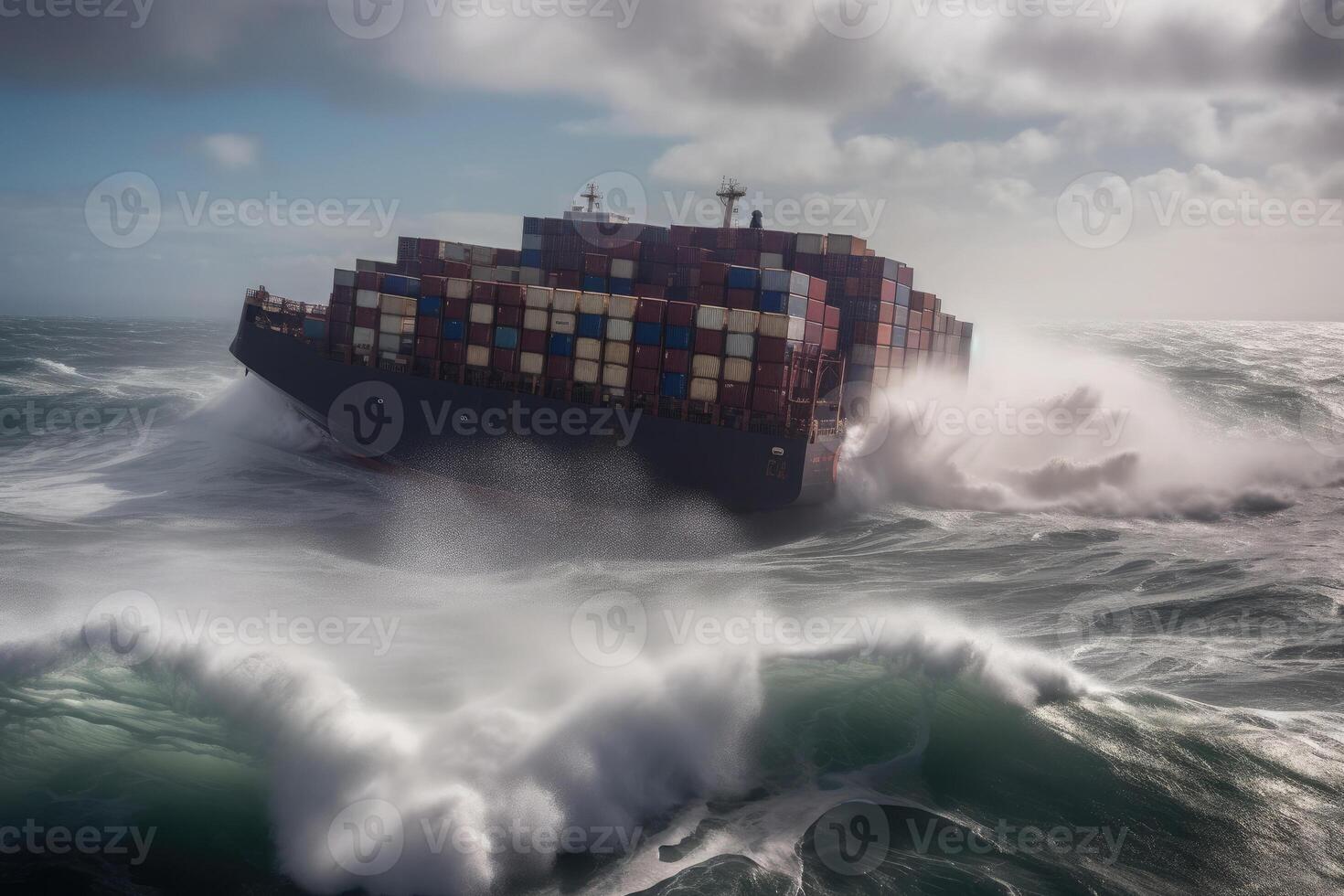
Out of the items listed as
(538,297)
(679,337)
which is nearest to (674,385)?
(679,337)

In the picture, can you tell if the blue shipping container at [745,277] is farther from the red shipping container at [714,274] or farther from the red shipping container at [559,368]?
the red shipping container at [559,368]

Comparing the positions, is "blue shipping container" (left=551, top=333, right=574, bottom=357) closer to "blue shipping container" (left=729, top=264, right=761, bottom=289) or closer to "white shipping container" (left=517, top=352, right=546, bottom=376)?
"white shipping container" (left=517, top=352, right=546, bottom=376)

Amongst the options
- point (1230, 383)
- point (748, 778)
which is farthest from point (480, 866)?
point (1230, 383)

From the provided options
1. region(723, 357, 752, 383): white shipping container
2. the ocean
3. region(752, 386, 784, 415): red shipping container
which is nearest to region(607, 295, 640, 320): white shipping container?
region(723, 357, 752, 383): white shipping container

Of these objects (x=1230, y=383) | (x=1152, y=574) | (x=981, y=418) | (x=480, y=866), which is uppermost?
(x=1230, y=383)

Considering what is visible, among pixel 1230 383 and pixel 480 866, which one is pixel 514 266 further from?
pixel 1230 383
